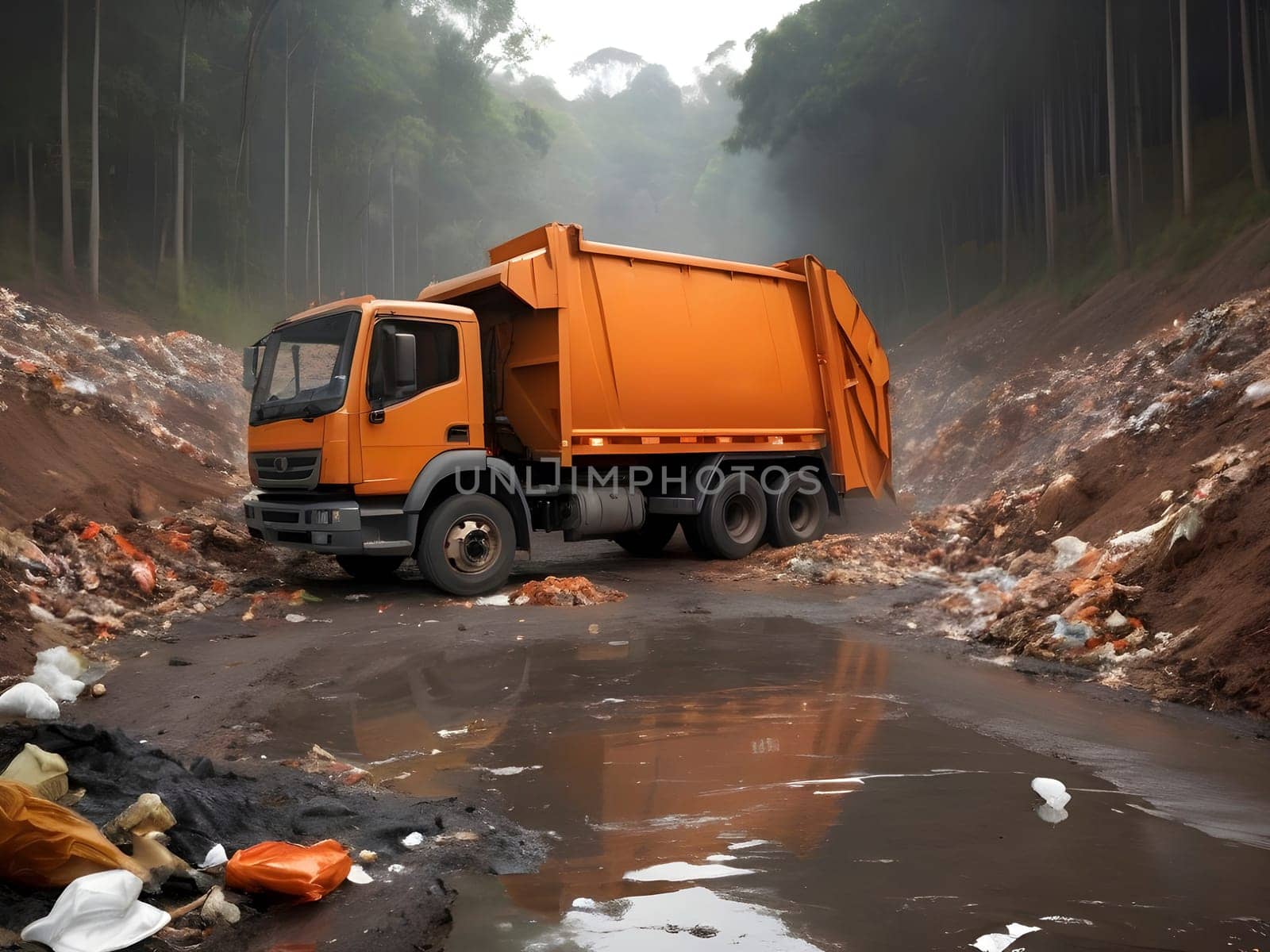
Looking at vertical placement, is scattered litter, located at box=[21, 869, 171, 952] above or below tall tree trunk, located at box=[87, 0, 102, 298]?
below

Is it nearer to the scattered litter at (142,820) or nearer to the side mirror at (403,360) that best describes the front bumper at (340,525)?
the side mirror at (403,360)

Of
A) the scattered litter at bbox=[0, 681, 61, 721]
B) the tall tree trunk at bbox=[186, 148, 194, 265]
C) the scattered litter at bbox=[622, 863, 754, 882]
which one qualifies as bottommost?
the scattered litter at bbox=[622, 863, 754, 882]

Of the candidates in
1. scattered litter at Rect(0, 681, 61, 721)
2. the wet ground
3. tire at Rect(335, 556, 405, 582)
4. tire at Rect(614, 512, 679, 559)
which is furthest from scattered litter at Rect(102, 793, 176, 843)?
tire at Rect(614, 512, 679, 559)

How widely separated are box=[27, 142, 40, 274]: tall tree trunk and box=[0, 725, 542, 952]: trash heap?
81.1ft

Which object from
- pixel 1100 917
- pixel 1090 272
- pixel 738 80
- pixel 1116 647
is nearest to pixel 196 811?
pixel 1100 917

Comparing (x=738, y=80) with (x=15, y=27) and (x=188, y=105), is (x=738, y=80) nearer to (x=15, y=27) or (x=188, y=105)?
(x=188, y=105)

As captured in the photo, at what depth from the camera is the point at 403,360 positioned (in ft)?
28.9

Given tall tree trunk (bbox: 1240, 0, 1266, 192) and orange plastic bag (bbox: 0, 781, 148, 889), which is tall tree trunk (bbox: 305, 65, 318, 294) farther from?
orange plastic bag (bbox: 0, 781, 148, 889)

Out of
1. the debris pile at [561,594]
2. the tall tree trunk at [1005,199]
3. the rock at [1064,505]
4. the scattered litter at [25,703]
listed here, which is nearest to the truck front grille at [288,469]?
the debris pile at [561,594]

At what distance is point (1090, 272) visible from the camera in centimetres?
2245

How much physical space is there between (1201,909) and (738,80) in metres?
34.7

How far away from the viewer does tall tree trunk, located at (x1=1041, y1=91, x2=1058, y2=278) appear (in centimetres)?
2303

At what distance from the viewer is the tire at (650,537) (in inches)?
483

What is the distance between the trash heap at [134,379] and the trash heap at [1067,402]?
13302mm
